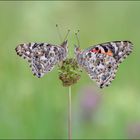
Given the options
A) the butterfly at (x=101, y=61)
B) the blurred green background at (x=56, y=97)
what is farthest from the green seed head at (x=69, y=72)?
the blurred green background at (x=56, y=97)

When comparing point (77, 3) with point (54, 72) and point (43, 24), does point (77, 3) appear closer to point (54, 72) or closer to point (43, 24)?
point (43, 24)

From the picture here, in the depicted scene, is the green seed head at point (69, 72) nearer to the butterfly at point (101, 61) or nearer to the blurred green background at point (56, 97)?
the butterfly at point (101, 61)

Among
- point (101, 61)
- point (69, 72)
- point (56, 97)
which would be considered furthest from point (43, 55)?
point (56, 97)

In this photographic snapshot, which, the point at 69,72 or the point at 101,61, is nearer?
the point at 69,72

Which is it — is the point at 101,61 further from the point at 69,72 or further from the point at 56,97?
the point at 56,97

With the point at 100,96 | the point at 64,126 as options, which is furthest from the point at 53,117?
the point at 100,96

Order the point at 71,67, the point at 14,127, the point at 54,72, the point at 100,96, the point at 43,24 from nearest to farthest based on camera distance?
the point at 71,67 → the point at 14,127 → the point at 100,96 → the point at 54,72 → the point at 43,24
